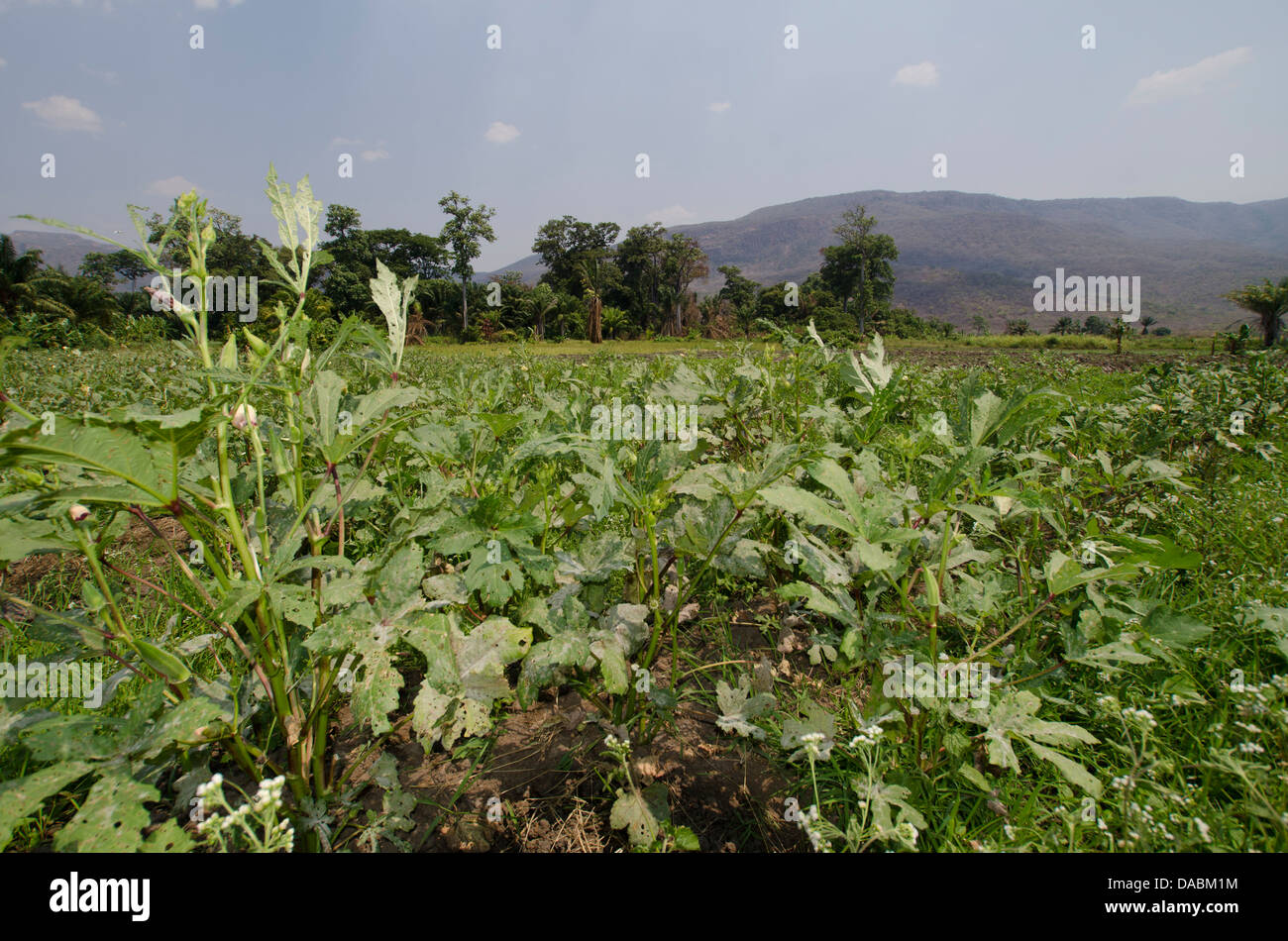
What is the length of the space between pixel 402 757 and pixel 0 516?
3.41ft

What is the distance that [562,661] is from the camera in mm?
1177

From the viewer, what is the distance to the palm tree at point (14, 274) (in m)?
27.4

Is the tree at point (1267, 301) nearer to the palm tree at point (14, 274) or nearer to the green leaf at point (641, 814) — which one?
the green leaf at point (641, 814)

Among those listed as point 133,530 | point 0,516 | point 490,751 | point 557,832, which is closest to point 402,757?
point 490,751

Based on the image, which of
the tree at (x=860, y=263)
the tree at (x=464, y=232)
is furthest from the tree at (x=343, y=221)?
the tree at (x=860, y=263)

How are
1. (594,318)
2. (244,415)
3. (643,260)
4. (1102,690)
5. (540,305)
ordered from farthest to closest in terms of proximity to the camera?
(643,260), (594,318), (540,305), (1102,690), (244,415)

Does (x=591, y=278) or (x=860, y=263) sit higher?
(x=860, y=263)

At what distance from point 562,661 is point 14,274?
143 feet

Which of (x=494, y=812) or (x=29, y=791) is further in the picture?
(x=494, y=812)

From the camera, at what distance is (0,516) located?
1036 millimetres

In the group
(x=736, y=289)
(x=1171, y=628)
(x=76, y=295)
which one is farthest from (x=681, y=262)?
(x=1171, y=628)

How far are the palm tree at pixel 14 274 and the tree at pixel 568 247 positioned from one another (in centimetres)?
3856

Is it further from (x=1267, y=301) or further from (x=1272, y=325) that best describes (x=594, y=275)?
(x=1272, y=325)

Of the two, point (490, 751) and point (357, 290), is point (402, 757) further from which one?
point (357, 290)
